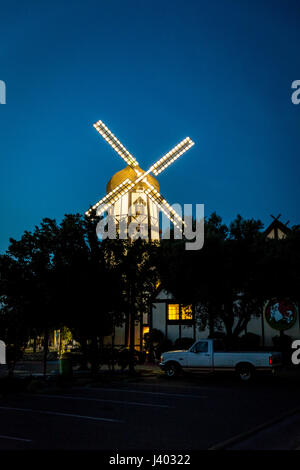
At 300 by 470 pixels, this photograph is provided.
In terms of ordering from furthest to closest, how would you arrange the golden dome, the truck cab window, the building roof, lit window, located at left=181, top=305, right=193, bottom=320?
the golden dome, the building roof, lit window, located at left=181, top=305, right=193, bottom=320, the truck cab window

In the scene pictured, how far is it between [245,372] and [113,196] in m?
28.6

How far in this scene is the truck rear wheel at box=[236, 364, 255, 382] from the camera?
21.7 m

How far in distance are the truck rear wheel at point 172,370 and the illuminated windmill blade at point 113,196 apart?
25044 mm

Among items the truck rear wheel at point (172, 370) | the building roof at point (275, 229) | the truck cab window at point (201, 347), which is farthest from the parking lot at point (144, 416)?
the building roof at point (275, 229)

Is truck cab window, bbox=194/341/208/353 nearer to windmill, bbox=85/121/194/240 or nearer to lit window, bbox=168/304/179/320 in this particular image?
lit window, bbox=168/304/179/320

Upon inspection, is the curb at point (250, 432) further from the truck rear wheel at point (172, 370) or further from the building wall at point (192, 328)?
the building wall at point (192, 328)

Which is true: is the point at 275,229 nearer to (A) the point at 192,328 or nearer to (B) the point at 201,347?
(A) the point at 192,328

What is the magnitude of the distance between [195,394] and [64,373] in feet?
27.1

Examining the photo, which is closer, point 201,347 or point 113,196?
point 201,347

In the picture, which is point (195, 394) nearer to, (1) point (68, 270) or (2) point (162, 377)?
Answer: (2) point (162, 377)

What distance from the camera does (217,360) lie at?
885 inches

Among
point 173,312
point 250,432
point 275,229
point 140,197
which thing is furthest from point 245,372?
point 140,197

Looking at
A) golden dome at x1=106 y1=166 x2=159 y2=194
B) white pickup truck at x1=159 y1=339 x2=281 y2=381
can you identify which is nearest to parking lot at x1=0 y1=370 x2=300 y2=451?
white pickup truck at x1=159 y1=339 x2=281 y2=381

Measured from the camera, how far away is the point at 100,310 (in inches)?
915
